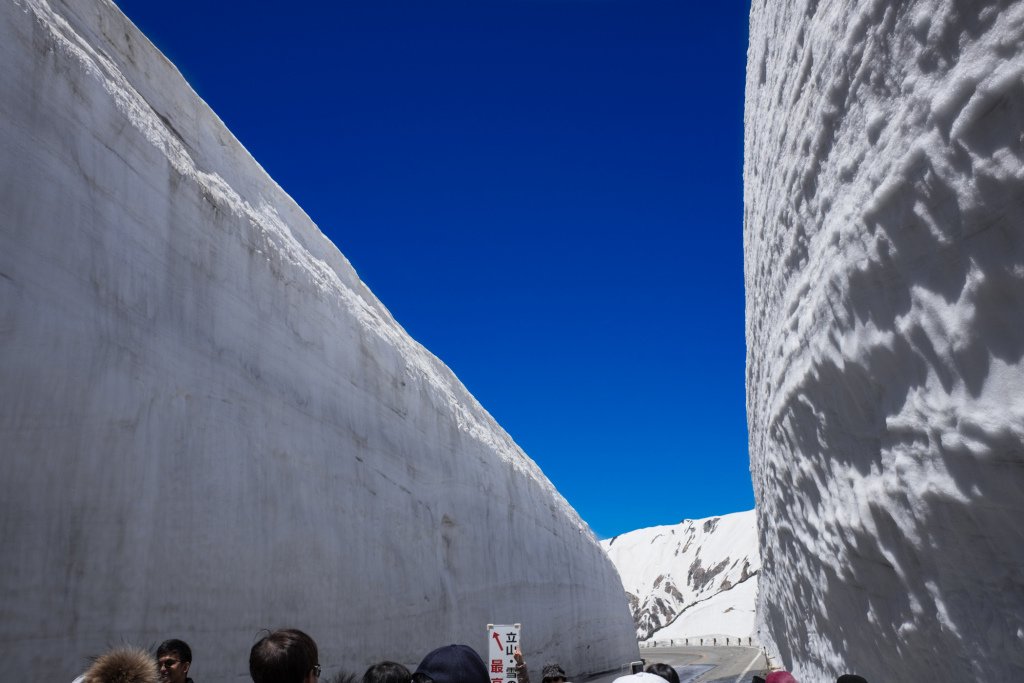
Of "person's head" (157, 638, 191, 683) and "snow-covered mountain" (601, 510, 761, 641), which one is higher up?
"snow-covered mountain" (601, 510, 761, 641)

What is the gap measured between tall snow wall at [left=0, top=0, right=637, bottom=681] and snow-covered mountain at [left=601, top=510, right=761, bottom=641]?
51.7m

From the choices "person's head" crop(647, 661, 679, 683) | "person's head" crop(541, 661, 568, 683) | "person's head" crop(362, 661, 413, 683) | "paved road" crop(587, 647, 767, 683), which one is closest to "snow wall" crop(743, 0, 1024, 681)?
"person's head" crop(647, 661, 679, 683)

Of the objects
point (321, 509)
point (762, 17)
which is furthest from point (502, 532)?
point (762, 17)

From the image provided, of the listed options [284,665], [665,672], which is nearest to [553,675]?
[665,672]

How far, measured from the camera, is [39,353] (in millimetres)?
5602

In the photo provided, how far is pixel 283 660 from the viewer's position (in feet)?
7.68

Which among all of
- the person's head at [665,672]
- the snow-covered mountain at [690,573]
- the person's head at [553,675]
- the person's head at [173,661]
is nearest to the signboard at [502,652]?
the person's head at [553,675]

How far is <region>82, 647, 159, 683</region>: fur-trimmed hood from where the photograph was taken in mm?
2193

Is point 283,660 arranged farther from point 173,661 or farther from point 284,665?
point 173,661

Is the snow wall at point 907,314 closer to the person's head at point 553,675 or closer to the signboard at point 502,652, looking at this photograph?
the person's head at point 553,675

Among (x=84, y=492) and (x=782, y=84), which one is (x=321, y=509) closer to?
(x=84, y=492)

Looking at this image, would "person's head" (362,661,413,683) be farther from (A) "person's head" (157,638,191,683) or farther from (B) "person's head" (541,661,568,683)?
(A) "person's head" (157,638,191,683)

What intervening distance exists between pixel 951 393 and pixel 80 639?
567cm

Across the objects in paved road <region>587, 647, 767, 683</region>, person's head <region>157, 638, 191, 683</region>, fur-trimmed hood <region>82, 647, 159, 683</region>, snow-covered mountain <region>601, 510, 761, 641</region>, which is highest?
snow-covered mountain <region>601, 510, 761, 641</region>
